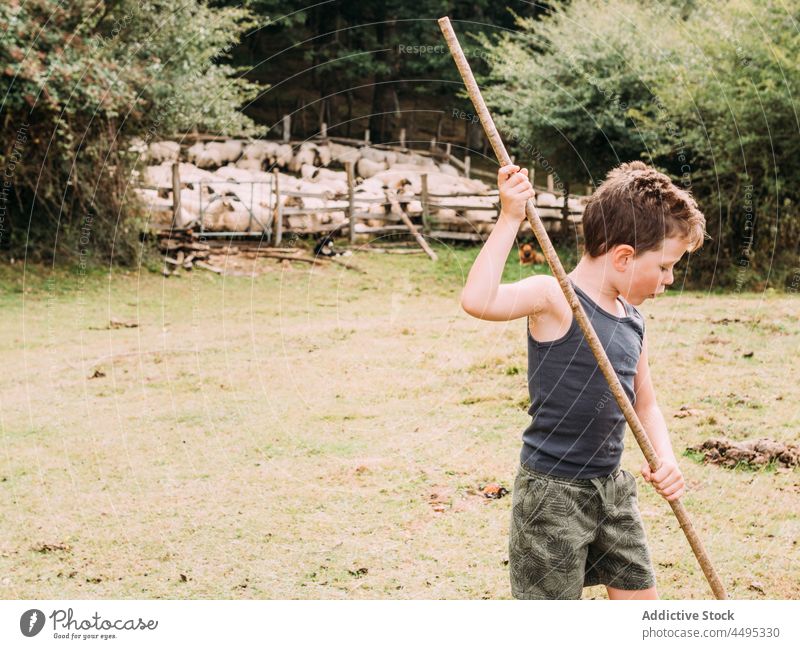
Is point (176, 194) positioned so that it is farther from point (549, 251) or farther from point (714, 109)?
point (549, 251)

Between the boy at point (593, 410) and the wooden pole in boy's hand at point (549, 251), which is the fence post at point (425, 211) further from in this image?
the wooden pole in boy's hand at point (549, 251)

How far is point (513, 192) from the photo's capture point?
236 centimetres

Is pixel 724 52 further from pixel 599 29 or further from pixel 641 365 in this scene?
pixel 641 365

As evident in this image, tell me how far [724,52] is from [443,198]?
23.6 ft

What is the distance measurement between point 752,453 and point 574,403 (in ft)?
10.5

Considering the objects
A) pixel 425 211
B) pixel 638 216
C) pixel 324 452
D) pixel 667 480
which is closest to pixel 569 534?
pixel 667 480

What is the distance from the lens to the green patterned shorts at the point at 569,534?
2635mm

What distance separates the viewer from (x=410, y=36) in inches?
1224

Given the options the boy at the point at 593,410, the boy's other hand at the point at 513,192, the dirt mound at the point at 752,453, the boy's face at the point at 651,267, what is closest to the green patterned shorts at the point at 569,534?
the boy at the point at 593,410

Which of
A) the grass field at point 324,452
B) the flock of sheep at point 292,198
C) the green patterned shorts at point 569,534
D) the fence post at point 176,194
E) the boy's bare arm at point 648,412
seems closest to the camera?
the green patterned shorts at point 569,534

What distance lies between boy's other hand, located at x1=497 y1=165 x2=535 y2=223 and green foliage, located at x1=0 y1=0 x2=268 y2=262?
1077cm

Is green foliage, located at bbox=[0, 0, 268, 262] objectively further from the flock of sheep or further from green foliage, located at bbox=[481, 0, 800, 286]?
green foliage, located at bbox=[481, 0, 800, 286]

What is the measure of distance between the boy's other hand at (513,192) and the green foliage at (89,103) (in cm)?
1077
